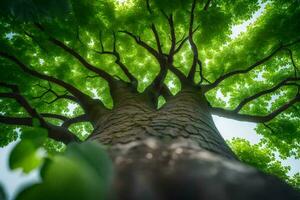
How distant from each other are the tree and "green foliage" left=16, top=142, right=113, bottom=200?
466 millimetres

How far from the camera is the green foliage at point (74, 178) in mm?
302

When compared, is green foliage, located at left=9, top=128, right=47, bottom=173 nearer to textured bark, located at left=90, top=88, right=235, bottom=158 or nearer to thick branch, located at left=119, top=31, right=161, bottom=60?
textured bark, located at left=90, top=88, right=235, bottom=158

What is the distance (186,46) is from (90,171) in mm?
9075

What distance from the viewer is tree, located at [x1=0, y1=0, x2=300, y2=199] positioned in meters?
2.03

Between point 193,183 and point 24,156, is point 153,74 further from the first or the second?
point 24,156

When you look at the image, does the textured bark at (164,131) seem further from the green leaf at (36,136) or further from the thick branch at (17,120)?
the thick branch at (17,120)

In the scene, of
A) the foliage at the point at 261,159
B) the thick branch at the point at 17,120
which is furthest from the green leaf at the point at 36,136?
the foliage at the point at 261,159

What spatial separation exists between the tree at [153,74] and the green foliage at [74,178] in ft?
1.53

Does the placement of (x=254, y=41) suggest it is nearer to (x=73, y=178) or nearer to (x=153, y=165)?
(x=153, y=165)

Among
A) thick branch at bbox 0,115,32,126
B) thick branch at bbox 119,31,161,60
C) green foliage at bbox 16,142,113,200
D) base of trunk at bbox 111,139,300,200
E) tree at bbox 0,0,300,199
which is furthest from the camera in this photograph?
thick branch at bbox 119,31,161,60

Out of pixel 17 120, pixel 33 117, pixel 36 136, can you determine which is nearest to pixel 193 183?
pixel 36 136

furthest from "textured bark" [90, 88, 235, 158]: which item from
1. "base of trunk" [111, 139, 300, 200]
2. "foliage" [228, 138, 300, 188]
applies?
"foliage" [228, 138, 300, 188]

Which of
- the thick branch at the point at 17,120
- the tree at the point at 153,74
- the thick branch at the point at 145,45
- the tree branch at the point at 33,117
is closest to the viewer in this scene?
the tree at the point at 153,74

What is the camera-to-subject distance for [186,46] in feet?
29.8
